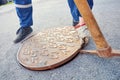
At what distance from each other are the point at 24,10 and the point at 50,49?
554 millimetres

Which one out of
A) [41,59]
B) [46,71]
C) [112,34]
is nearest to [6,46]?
[41,59]

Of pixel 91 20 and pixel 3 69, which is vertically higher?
pixel 91 20

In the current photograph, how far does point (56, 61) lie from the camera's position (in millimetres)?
1087

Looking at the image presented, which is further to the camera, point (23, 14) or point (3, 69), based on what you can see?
point (23, 14)

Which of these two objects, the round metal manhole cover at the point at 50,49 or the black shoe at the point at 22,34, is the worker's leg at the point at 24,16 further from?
the round metal manhole cover at the point at 50,49

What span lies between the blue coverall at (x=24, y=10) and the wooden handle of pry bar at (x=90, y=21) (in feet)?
2.48

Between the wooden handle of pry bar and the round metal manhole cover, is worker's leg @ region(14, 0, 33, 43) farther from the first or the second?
the wooden handle of pry bar

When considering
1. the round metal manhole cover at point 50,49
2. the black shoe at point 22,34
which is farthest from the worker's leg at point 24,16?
the round metal manhole cover at point 50,49

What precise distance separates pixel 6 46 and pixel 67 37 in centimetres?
54

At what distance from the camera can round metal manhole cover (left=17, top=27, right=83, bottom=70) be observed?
110cm

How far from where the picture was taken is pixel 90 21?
958 mm

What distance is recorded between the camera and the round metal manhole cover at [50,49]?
1.10m

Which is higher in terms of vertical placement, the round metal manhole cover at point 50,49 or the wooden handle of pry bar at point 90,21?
the wooden handle of pry bar at point 90,21

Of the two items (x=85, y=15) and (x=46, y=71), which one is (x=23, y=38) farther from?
(x=85, y=15)
